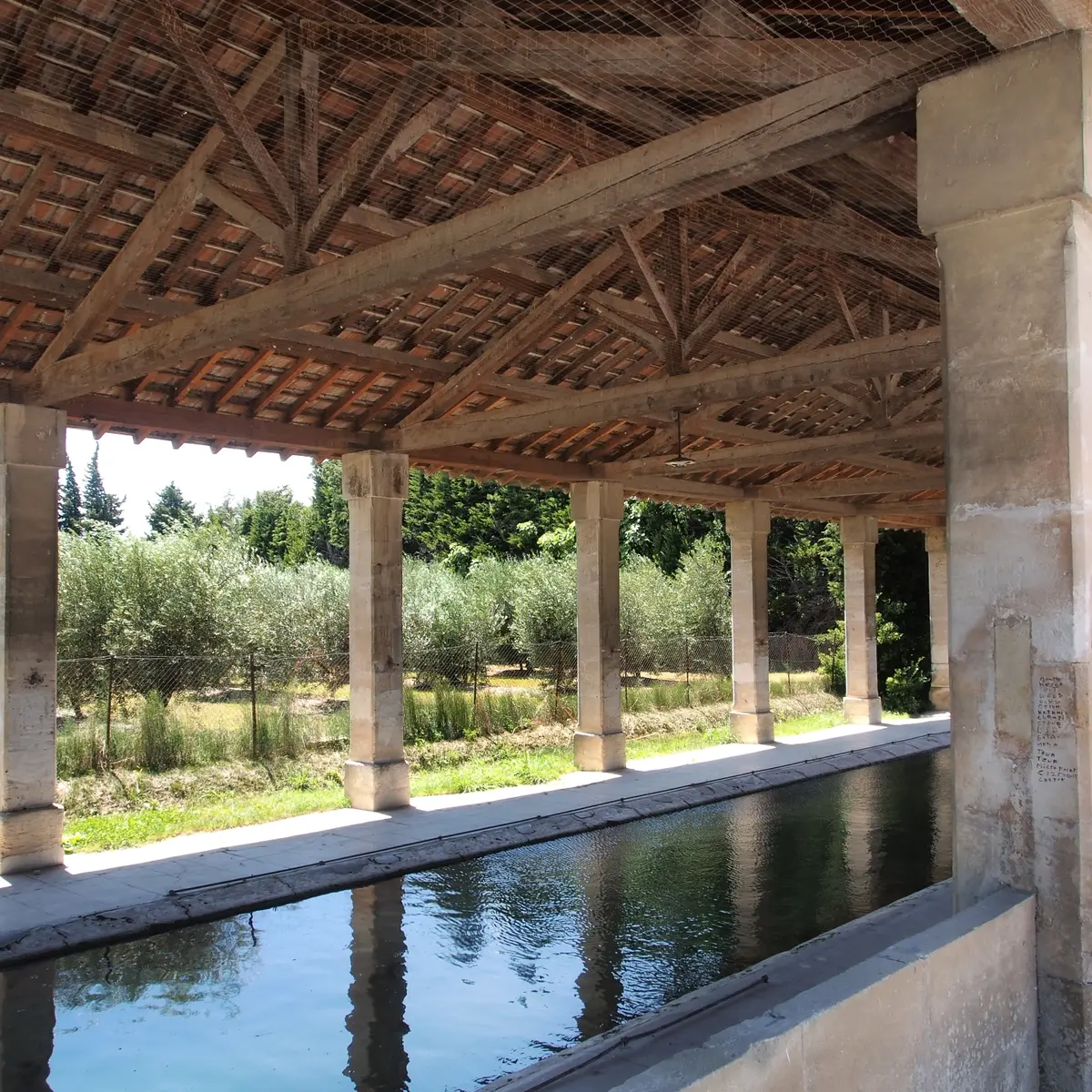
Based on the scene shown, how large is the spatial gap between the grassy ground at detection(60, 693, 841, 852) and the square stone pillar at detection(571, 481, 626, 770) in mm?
622

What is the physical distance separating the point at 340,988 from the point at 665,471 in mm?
10048

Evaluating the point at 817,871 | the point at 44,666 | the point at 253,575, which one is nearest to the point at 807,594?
the point at 253,575

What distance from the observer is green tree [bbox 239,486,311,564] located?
51.6 m

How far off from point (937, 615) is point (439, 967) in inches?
709

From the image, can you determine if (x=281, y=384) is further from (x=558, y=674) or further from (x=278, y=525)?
(x=278, y=525)

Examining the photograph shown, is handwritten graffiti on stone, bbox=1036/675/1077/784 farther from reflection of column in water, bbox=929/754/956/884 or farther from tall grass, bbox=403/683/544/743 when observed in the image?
tall grass, bbox=403/683/544/743

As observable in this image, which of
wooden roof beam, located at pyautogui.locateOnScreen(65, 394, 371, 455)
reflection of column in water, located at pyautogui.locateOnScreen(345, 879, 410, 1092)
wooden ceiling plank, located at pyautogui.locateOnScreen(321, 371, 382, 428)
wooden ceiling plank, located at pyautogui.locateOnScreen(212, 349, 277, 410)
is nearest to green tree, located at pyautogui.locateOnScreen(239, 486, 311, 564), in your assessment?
wooden roof beam, located at pyautogui.locateOnScreen(65, 394, 371, 455)

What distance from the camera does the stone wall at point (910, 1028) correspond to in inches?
109

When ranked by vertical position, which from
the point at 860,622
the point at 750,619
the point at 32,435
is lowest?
the point at 860,622

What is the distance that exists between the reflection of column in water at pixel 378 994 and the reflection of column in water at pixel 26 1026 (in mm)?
1569

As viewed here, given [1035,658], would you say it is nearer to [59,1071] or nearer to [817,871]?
[59,1071]

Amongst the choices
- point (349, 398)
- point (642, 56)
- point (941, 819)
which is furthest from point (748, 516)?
point (642, 56)

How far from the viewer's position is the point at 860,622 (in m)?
20.7

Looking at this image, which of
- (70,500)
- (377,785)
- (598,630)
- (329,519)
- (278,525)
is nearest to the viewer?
(377,785)
